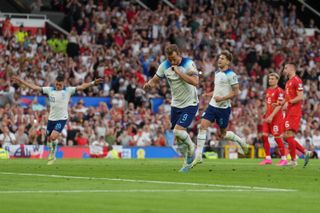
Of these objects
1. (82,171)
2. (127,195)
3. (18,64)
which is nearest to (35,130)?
(18,64)

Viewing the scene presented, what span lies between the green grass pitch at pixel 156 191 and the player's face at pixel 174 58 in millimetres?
2399

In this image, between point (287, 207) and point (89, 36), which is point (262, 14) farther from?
point (287, 207)

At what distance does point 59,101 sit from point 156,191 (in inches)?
535

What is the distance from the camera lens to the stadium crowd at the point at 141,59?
38.7 meters

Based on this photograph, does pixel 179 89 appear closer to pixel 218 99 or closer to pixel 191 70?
pixel 191 70

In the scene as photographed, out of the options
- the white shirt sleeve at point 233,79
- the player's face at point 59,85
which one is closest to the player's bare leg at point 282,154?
the white shirt sleeve at point 233,79

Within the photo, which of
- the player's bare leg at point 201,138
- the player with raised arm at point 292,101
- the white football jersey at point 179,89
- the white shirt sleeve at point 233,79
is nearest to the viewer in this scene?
the white football jersey at point 179,89

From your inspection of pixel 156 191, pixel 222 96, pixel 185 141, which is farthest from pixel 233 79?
pixel 156 191

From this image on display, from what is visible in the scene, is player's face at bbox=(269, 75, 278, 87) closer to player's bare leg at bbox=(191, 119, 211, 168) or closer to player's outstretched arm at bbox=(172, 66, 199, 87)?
player's bare leg at bbox=(191, 119, 211, 168)

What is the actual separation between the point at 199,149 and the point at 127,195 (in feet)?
26.7

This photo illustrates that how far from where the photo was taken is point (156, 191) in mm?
15430

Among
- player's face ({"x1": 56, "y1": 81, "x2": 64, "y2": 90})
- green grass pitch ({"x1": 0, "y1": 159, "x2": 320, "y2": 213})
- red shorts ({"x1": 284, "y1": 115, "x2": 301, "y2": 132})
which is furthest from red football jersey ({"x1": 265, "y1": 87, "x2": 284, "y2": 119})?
player's face ({"x1": 56, "y1": 81, "x2": 64, "y2": 90})

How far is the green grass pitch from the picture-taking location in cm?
1274

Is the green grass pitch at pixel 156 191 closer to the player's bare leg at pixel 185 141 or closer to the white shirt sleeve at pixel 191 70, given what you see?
the player's bare leg at pixel 185 141
